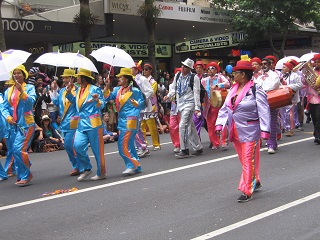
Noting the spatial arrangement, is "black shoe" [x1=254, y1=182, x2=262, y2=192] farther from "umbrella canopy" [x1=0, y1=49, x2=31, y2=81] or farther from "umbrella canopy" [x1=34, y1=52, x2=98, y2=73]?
"umbrella canopy" [x1=0, y1=49, x2=31, y2=81]

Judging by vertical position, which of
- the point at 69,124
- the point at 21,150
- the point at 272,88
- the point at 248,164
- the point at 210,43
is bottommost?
the point at 248,164

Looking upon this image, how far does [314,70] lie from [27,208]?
7289mm

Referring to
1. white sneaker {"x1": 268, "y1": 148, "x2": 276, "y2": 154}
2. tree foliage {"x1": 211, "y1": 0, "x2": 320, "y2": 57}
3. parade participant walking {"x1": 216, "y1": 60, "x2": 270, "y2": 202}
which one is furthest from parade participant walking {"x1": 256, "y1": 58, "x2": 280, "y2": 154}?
tree foliage {"x1": 211, "y1": 0, "x2": 320, "y2": 57}

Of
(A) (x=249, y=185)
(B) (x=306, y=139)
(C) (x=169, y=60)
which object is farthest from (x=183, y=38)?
(A) (x=249, y=185)

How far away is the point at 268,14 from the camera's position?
27000 mm

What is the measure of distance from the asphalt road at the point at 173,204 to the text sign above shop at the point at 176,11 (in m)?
11.4

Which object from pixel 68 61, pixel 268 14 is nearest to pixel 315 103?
pixel 68 61

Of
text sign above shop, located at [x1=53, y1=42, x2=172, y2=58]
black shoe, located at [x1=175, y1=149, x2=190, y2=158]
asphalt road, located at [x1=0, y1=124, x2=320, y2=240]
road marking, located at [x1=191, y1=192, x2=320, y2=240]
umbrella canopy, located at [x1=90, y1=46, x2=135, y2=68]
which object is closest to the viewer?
road marking, located at [x1=191, y1=192, x2=320, y2=240]

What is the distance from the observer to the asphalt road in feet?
18.9

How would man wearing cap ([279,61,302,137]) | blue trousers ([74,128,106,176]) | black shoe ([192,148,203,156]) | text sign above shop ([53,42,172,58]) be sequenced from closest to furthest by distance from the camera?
blue trousers ([74,128,106,176]) → black shoe ([192,148,203,156]) → man wearing cap ([279,61,302,137]) → text sign above shop ([53,42,172,58])

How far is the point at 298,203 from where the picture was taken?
6.69 metres

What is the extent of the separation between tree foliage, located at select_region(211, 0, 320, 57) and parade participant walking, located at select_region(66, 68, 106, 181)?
59.2 ft

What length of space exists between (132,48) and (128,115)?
20.3 metres

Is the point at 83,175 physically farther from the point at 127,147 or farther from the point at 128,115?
the point at 128,115
